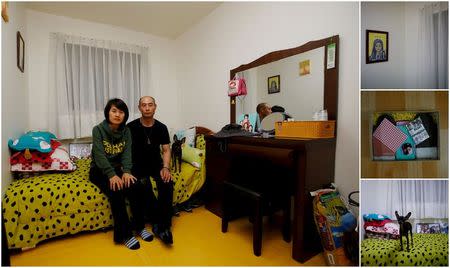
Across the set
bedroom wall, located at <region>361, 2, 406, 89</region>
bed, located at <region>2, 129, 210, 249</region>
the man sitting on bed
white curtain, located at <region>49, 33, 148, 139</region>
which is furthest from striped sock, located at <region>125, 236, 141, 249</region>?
white curtain, located at <region>49, 33, 148, 139</region>

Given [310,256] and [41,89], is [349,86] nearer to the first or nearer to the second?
[310,256]

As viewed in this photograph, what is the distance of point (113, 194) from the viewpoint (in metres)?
1.66

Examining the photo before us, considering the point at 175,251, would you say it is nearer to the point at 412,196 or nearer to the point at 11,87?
the point at 412,196

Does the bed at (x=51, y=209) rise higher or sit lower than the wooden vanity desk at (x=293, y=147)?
lower

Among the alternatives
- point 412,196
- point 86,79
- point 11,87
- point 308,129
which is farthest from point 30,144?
point 412,196

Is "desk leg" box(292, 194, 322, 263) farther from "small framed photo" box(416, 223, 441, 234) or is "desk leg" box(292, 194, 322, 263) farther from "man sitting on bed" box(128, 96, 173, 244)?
"man sitting on bed" box(128, 96, 173, 244)

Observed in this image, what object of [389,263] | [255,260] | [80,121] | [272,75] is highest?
[272,75]

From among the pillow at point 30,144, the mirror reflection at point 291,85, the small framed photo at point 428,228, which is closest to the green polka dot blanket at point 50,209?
the pillow at point 30,144

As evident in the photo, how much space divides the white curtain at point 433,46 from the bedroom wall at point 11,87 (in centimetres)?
230

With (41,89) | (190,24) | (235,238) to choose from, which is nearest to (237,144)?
(235,238)

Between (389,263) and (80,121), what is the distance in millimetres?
3139

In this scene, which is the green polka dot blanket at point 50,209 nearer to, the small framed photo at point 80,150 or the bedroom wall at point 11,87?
the bedroom wall at point 11,87

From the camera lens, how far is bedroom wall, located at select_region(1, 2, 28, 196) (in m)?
1.67

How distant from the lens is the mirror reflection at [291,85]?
5.67 ft
